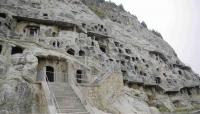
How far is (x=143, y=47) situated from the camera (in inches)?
1833

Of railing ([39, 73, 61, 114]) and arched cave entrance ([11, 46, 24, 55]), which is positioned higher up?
arched cave entrance ([11, 46, 24, 55])

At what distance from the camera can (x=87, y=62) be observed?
25.4 m

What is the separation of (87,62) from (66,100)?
1057cm

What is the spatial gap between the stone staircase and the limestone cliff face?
503 mm

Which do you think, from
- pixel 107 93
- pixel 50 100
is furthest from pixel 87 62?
pixel 50 100

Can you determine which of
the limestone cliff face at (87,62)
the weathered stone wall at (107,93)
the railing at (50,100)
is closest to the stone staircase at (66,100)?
the railing at (50,100)

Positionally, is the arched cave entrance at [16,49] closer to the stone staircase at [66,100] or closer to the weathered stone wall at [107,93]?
the stone staircase at [66,100]

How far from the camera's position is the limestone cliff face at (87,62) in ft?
55.4

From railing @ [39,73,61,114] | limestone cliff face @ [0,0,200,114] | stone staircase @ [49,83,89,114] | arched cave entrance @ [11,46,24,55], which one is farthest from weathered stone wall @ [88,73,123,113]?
arched cave entrance @ [11,46,24,55]

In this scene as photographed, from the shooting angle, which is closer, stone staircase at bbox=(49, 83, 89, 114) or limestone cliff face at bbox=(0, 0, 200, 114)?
stone staircase at bbox=(49, 83, 89, 114)

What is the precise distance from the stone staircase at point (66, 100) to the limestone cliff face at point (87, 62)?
0.50m

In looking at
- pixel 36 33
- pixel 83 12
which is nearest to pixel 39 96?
pixel 36 33

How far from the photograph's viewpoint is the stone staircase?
539 inches

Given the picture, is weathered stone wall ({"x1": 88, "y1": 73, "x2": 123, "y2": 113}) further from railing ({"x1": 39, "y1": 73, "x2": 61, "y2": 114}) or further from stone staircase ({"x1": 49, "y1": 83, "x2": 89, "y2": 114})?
railing ({"x1": 39, "y1": 73, "x2": 61, "y2": 114})
